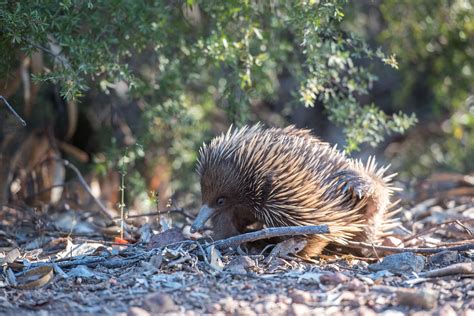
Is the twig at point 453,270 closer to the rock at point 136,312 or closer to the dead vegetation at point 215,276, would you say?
the dead vegetation at point 215,276

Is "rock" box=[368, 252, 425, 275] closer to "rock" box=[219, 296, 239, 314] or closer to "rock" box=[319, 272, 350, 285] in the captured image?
"rock" box=[319, 272, 350, 285]

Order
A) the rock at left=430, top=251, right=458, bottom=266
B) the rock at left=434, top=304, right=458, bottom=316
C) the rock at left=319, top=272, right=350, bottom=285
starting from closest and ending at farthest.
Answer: the rock at left=434, top=304, right=458, bottom=316 < the rock at left=319, top=272, right=350, bottom=285 < the rock at left=430, top=251, right=458, bottom=266

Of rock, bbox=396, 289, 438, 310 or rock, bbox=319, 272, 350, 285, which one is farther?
rock, bbox=319, 272, 350, 285

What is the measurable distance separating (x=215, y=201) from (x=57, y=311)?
151 centimetres

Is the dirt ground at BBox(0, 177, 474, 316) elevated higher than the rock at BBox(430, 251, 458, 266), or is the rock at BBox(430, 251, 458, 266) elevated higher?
the rock at BBox(430, 251, 458, 266)

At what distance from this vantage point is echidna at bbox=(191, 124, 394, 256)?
4488mm

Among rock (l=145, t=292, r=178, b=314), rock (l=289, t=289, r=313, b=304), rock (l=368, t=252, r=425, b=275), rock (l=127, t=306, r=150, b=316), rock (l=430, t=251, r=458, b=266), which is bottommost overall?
rock (l=127, t=306, r=150, b=316)

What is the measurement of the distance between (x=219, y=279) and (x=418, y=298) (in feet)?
3.47

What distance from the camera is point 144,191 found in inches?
255

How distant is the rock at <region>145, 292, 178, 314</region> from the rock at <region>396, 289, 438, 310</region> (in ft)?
3.51

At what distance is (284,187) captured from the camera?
4527mm

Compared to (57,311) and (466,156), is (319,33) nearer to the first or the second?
(57,311)

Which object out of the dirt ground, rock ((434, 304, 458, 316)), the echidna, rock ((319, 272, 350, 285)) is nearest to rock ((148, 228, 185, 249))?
the dirt ground

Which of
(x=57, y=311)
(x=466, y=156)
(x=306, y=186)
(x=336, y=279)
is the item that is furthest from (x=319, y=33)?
(x=466, y=156)
